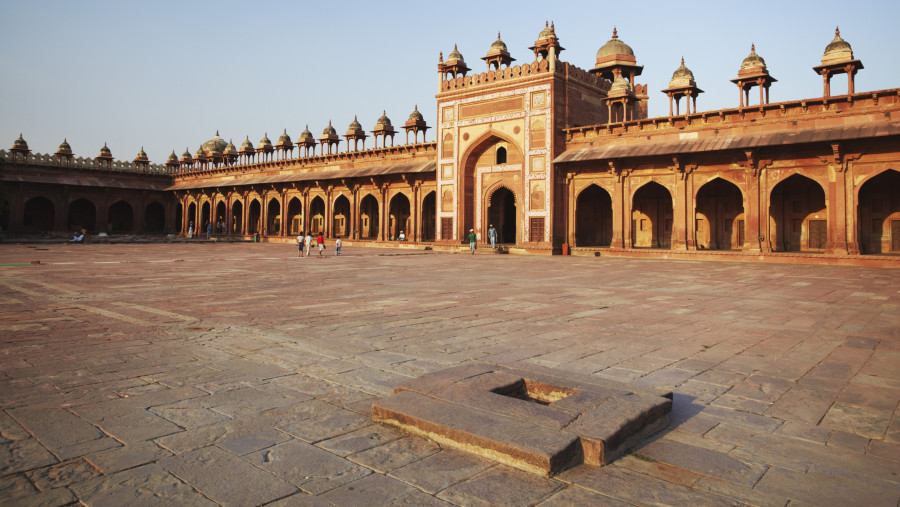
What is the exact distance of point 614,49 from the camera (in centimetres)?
2809

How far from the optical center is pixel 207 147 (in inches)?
2111

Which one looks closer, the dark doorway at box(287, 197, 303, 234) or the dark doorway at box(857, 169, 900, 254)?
the dark doorway at box(857, 169, 900, 254)

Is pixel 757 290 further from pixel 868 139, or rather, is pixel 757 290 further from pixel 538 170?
pixel 538 170

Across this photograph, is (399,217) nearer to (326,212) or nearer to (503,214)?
(326,212)

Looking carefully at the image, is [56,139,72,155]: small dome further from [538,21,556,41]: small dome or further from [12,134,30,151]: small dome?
[538,21,556,41]: small dome

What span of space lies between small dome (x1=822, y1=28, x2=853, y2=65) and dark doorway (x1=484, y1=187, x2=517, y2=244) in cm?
1410

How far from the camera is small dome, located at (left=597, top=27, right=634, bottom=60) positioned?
28.0 meters

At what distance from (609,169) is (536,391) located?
71.2ft

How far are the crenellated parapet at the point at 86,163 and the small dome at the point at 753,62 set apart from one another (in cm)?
4568

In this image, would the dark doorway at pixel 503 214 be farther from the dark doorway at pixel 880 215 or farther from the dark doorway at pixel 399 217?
the dark doorway at pixel 880 215

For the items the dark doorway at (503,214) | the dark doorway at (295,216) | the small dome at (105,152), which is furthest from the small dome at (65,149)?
the dark doorway at (503,214)

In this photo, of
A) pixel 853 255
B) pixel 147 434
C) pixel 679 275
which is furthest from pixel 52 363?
pixel 853 255

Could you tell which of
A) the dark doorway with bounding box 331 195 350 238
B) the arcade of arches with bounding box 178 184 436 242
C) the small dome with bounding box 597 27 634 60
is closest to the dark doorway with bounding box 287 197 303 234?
the arcade of arches with bounding box 178 184 436 242

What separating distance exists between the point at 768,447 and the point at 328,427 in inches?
92.7
